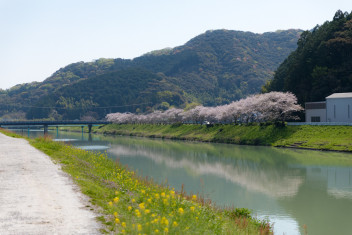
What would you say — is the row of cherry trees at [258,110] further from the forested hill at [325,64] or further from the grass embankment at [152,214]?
the grass embankment at [152,214]

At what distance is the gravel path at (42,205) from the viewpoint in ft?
31.8

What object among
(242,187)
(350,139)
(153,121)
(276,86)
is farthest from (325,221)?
(153,121)

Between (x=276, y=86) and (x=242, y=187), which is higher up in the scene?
(x=276, y=86)

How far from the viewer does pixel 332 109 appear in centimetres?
7006

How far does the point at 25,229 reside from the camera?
31.0 feet

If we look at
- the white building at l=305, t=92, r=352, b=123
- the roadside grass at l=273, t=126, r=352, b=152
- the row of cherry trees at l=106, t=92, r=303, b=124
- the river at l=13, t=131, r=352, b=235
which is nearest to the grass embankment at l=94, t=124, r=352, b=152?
the roadside grass at l=273, t=126, r=352, b=152

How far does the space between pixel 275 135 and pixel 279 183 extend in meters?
38.8

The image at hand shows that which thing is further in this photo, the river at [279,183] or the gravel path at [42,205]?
the river at [279,183]

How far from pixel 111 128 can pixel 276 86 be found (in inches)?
3334

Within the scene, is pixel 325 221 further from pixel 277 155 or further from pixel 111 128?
pixel 111 128

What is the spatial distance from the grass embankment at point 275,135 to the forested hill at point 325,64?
16.6 m

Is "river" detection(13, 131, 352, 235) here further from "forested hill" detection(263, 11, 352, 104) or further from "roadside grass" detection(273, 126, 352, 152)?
"forested hill" detection(263, 11, 352, 104)

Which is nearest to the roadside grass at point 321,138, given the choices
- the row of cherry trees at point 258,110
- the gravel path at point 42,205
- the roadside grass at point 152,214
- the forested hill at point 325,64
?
the row of cherry trees at point 258,110

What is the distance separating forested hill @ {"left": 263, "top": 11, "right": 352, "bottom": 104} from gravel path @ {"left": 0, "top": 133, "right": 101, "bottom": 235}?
7333cm
